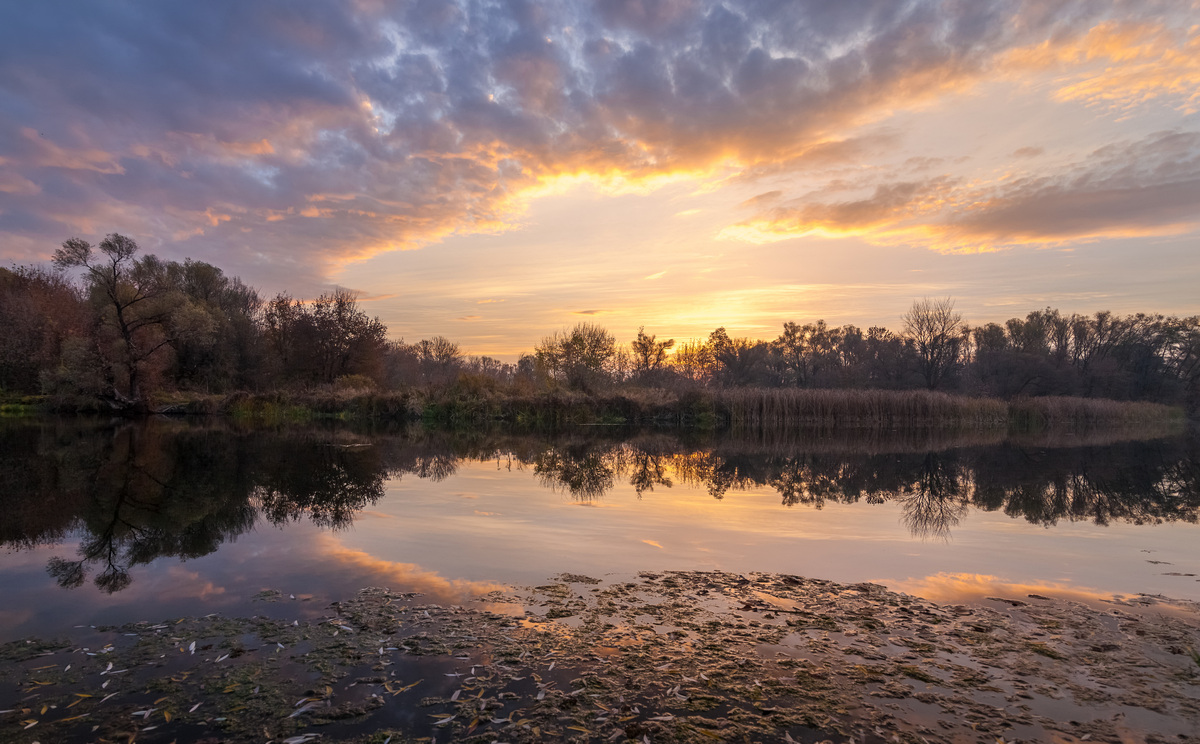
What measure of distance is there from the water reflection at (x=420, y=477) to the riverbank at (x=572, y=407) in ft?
29.9

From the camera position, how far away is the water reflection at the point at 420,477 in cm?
786

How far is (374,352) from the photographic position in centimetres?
4175

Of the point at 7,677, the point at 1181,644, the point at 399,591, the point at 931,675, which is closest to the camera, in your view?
the point at 7,677

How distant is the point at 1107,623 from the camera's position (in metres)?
4.98

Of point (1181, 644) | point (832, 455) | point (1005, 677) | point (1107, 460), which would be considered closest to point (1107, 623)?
point (1181, 644)

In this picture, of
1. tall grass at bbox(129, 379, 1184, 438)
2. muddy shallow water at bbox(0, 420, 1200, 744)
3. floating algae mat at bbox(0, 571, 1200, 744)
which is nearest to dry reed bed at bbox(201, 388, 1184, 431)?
tall grass at bbox(129, 379, 1184, 438)

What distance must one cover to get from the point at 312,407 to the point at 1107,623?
118ft

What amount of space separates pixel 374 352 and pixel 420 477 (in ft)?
102

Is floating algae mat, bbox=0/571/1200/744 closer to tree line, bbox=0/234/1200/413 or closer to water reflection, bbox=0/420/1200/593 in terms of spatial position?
water reflection, bbox=0/420/1200/593

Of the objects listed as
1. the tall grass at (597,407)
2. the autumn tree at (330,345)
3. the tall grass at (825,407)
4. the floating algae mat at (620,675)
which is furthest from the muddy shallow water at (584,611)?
the autumn tree at (330,345)

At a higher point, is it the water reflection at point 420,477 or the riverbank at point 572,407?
the riverbank at point 572,407

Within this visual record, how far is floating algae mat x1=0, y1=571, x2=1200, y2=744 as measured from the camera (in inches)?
125

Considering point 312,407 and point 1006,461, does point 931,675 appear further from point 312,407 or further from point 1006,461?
point 312,407

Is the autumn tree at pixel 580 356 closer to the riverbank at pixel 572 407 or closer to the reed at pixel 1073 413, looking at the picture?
the riverbank at pixel 572 407
